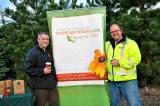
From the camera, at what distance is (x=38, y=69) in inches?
290

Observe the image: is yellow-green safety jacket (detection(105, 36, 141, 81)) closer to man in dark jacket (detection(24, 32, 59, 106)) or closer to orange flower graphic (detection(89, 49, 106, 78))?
orange flower graphic (detection(89, 49, 106, 78))

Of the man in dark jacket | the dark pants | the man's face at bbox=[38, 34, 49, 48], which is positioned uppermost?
the man's face at bbox=[38, 34, 49, 48]

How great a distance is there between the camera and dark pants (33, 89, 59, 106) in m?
7.48

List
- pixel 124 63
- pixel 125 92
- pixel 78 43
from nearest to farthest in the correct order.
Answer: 1. pixel 124 63
2. pixel 125 92
3. pixel 78 43

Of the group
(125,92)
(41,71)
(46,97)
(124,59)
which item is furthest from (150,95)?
(41,71)

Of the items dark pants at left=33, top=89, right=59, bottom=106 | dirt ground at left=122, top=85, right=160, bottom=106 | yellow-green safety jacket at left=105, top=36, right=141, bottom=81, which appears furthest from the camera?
dirt ground at left=122, top=85, right=160, bottom=106

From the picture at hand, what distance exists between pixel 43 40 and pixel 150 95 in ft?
18.5

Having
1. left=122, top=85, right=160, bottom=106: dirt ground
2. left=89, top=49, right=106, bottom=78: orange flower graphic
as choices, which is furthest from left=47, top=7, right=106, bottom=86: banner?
left=122, top=85, right=160, bottom=106: dirt ground

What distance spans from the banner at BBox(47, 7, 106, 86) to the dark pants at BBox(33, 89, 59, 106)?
0.24m

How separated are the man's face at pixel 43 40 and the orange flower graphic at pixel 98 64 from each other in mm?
802

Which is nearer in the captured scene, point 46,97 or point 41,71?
point 41,71

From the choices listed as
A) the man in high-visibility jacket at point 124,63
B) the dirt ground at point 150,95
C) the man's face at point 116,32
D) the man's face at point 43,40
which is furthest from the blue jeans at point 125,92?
the dirt ground at point 150,95

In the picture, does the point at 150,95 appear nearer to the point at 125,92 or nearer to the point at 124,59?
the point at 125,92

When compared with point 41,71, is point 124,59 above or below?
above
